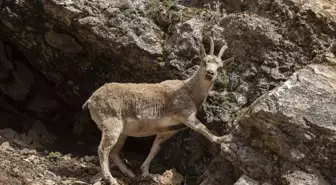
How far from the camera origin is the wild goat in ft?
36.2

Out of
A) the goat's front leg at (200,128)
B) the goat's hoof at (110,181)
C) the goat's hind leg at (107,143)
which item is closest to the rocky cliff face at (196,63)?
the goat's front leg at (200,128)

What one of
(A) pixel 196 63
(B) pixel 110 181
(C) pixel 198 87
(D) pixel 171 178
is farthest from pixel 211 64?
(B) pixel 110 181

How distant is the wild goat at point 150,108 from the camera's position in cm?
1104

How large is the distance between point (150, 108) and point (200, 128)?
112 cm

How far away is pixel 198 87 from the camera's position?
11.6m

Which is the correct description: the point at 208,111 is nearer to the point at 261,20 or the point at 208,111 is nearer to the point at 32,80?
the point at 261,20

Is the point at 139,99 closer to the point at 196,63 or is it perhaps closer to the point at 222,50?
the point at 196,63

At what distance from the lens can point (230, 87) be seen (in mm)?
12125

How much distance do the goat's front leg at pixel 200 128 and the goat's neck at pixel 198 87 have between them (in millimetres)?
407

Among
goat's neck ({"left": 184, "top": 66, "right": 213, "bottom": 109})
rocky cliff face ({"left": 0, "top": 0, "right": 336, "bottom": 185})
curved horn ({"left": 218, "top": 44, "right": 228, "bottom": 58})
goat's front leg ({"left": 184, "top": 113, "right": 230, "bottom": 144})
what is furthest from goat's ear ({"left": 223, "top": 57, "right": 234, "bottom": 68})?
goat's front leg ({"left": 184, "top": 113, "right": 230, "bottom": 144})

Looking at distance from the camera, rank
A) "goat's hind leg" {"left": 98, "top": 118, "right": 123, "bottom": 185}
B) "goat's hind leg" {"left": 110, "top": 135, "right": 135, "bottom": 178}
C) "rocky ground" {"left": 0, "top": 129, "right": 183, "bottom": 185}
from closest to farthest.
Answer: "rocky ground" {"left": 0, "top": 129, "right": 183, "bottom": 185} < "goat's hind leg" {"left": 98, "top": 118, "right": 123, "bottom": 185} < "goat's hind leg" {"left": 110, "top": 135, "right": 135, "bottom": 178}

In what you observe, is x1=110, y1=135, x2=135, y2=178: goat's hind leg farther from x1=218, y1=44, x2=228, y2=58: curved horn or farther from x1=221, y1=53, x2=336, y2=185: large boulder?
x1=218, y1=44, x2=228, y2=58: curved horn

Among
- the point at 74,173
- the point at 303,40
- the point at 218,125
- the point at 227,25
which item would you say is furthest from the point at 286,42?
the point at 74,173

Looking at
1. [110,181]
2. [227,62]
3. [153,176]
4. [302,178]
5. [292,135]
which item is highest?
[227,62]
